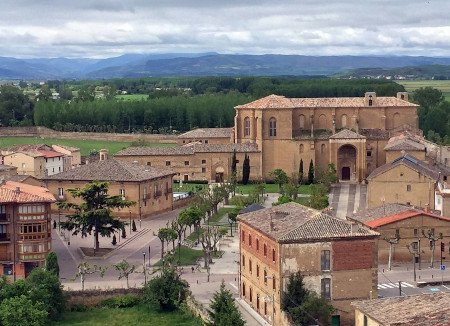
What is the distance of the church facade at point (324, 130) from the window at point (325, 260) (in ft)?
141

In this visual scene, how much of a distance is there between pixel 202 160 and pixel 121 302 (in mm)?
41035

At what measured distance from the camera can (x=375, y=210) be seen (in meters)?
57.3

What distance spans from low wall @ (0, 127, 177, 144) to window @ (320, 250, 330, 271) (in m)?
75.4

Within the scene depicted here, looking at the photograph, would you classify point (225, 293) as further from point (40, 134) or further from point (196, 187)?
point (40, 134)

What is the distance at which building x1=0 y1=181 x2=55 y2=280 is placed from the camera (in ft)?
169

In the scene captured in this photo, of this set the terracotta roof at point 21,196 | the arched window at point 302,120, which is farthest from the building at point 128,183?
the arched window at point 302,120

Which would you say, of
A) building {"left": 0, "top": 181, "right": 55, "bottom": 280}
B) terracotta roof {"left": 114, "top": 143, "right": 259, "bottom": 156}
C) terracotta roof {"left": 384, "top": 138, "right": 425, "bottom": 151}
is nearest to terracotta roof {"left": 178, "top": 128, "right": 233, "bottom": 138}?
terracotta roof {"left": 114, "top": 143, "right": 259, "bottom": 156}

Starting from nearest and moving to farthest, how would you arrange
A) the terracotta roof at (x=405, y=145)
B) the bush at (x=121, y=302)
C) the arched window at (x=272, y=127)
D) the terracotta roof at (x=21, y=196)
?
1. the bush at (x=121, y=302)
2. the terracotta roof at (x=21, y=196)
3. the terracotta roof at (x=405, y=145)
4. the arched window at (x=272, y=127)

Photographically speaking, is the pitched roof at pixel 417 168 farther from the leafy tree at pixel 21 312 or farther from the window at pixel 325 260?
the leafy tree at pixel 21 312

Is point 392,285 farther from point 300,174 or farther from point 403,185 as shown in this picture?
point 300,174

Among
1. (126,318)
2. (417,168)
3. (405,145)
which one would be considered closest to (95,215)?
(126,318)

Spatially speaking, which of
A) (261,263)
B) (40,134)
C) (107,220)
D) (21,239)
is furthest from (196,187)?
(40,134)

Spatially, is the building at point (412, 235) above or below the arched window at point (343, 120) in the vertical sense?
below

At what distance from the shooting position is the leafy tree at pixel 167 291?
4566 cm
